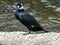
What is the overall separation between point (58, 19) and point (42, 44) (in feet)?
17.9

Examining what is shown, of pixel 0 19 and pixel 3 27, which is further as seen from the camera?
pixel 0 19

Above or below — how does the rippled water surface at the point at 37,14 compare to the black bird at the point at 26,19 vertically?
below

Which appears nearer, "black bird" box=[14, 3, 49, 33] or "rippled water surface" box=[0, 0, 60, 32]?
"black bird" box=[14, 3, 49, 33]

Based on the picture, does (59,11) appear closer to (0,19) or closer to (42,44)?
(0,19)

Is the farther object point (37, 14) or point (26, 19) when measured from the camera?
point (37, 14)

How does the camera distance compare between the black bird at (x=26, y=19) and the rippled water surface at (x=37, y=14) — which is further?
the rippled water surface at (x=37, y=14)

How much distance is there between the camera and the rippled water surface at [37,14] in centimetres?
1231

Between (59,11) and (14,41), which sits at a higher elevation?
(14,41)

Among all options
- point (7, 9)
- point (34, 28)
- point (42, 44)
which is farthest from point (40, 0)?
point (42, 44)

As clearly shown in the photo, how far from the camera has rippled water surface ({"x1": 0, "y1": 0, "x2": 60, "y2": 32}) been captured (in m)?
12.3

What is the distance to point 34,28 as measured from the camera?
8836 millimetres

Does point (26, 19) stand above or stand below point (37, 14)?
above

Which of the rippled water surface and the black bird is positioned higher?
the black bird

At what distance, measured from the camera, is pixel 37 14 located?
549 inches
